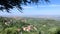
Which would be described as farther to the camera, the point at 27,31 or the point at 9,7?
the point at 9,7

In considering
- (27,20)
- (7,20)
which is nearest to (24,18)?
(27,20)

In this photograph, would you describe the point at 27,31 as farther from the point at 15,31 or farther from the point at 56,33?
the point at 56,33

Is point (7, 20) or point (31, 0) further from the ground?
point (31, 0)

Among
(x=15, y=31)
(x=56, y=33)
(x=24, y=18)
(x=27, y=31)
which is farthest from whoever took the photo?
(x=24, y=18)

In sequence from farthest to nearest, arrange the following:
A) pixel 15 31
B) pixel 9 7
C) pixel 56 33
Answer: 1. pixel 9 7
2. pixel 15 31
3. pixel 56 33

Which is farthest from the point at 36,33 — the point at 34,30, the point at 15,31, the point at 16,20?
the point at 16,20

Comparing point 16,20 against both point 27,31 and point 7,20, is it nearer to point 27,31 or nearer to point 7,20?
point 7,20
